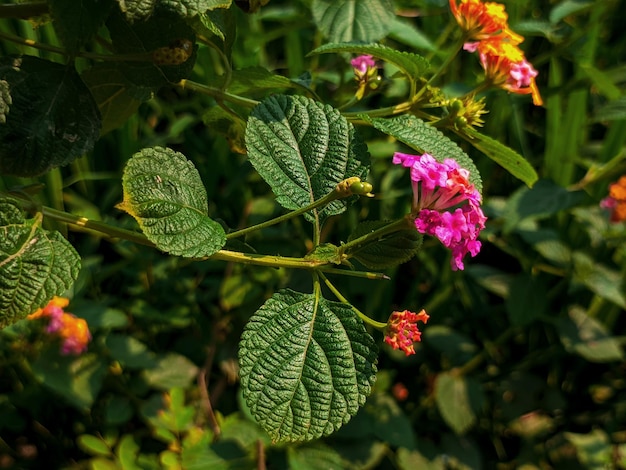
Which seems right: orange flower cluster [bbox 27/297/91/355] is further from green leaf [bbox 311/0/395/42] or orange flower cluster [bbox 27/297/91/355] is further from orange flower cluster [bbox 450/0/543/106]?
orange flower cluster [bbox 450/0/543/106]

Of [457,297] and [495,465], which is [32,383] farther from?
[495,465]

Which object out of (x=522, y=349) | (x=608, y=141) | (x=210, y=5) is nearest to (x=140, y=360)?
(x=210, y=5)

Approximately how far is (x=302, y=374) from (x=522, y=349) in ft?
3.60

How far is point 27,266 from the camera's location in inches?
18.4

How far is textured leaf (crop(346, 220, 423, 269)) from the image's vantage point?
0.52 m

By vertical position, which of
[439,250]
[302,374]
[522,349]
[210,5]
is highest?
[210,5]

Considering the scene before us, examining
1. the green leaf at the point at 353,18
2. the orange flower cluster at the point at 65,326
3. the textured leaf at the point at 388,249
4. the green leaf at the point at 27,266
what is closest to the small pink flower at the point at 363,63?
the green leaf at the point at 353,18

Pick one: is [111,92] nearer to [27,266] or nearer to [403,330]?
[27,266]

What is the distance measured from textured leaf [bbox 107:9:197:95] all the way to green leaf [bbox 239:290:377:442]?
19 centimetres

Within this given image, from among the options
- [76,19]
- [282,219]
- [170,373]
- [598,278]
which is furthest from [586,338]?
[76,19]

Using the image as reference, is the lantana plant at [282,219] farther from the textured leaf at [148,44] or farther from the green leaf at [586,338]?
the green leaf at [586,338]

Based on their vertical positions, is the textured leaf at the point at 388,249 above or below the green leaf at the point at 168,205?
below

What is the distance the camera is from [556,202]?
3.89ft

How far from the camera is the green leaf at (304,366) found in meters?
0.47
